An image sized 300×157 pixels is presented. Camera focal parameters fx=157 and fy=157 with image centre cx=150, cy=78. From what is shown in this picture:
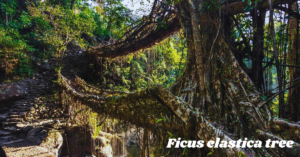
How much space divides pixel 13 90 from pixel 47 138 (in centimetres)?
339

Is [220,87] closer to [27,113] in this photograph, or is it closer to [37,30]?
[27,113]

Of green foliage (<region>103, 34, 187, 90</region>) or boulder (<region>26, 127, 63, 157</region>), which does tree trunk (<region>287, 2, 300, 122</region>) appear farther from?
boulder (<region>26, 127, 63, 157</region>)

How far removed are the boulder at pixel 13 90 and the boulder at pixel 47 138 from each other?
2413mm

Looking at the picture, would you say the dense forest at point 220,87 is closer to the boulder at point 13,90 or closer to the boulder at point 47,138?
the boulder at point 47,138

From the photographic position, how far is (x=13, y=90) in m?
6.13

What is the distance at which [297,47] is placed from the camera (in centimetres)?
181

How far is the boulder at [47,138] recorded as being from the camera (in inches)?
158

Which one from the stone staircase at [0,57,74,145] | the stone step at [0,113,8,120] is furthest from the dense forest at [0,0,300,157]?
the stone step at [0,113,8,120]

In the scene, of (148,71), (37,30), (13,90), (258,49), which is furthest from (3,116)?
(258,49)

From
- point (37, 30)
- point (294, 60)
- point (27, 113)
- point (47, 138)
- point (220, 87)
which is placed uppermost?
point (37, 30)

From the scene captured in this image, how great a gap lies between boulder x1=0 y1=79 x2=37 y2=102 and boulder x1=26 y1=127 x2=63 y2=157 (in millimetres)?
2413

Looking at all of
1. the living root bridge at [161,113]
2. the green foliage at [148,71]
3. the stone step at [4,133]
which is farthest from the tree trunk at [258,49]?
the stone step at [4,133]

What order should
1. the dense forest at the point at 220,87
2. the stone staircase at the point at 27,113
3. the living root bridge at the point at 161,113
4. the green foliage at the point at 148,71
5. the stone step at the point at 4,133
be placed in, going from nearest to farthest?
the living root bridge at the point at 161,113 < the dense forest at the point at 220,87 < the stone step at the point at 4,133 < the stone staircase at the point at 27,113 < the green foliage at the point at 148,71

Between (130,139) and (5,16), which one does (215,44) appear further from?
(5,16)
